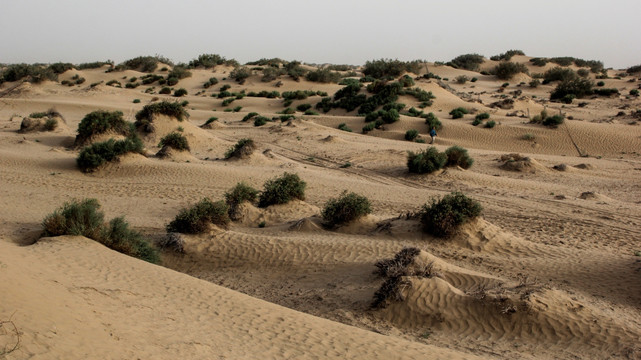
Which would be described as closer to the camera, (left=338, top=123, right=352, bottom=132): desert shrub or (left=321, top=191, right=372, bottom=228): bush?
(left=321, top=191, right=372, bottom=228): bush

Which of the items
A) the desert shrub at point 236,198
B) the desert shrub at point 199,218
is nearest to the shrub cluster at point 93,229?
the desert shrub at point 199,218

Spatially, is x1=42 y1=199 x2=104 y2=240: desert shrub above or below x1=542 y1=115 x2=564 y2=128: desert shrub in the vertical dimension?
below

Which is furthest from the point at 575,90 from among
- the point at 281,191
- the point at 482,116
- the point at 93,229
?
the point at 93,229

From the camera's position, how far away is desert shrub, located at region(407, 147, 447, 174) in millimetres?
18828

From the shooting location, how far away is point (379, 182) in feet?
60.5

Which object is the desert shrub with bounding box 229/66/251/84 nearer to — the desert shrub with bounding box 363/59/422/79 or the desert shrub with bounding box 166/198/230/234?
the desert shrub with bounding box 363/59/422/79

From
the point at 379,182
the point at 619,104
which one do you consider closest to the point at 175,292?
the point at 379,182

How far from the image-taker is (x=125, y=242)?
1020cm

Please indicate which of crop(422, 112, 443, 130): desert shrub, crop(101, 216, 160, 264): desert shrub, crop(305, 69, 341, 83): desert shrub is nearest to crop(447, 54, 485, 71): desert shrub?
crop(305, 69, 341, 83): desert shrub

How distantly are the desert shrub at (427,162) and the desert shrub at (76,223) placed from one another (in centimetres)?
1205

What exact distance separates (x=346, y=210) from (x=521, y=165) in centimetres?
1087

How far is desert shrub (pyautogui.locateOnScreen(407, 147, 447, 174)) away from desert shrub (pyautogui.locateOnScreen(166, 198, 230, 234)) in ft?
29.3

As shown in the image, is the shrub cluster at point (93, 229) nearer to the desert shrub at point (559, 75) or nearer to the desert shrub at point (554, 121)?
the desert shrub at point (554, 121)

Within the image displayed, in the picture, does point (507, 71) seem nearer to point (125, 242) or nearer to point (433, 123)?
point (433, 123)
